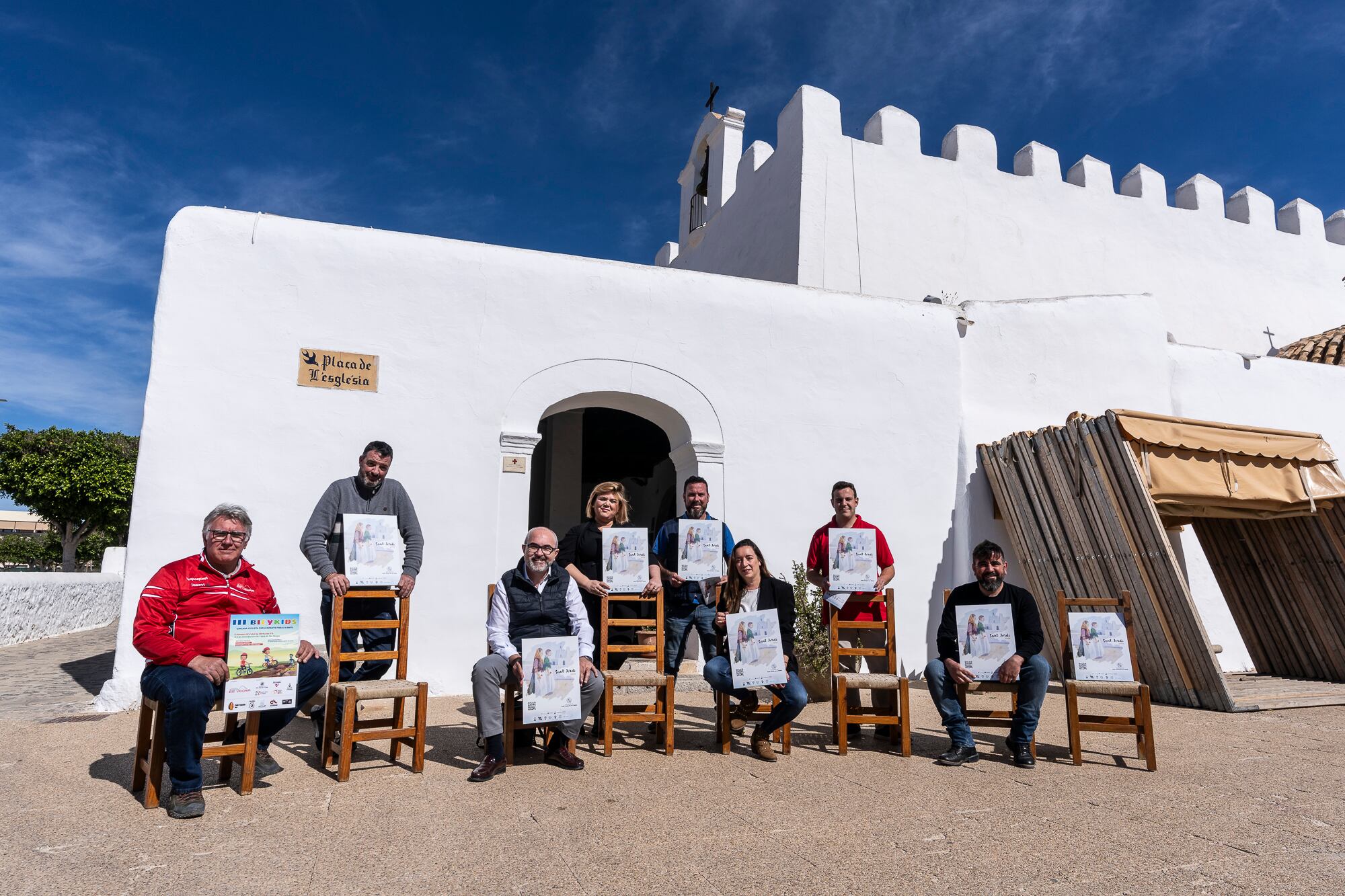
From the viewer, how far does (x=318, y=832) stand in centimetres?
311

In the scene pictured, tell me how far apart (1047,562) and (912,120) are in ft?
21.7

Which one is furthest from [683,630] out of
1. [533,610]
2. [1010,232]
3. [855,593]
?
[1010,232]

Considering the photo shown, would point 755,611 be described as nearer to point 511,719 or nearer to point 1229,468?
point 511,719

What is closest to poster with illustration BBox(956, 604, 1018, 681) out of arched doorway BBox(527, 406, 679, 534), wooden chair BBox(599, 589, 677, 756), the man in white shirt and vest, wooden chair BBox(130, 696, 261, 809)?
wooden chair BBox(599, 589, 677, 756)

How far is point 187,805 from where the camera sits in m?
3.27

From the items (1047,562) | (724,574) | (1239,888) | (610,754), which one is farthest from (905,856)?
(1047,562)

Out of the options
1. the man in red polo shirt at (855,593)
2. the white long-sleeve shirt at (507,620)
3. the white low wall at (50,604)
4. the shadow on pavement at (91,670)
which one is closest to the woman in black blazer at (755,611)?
the man in red polo shirt at (855,593)

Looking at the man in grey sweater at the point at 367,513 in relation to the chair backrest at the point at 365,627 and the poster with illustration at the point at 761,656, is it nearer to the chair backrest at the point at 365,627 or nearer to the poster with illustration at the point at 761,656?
the chair backrest at the point at 365,627

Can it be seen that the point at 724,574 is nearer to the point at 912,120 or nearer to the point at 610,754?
the point at 610,754

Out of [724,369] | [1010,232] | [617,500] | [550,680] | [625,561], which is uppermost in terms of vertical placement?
[1010,232]

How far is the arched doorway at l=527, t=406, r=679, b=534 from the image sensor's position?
11.5 metres

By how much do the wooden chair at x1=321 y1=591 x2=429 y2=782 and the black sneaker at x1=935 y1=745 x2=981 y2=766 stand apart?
105 inches

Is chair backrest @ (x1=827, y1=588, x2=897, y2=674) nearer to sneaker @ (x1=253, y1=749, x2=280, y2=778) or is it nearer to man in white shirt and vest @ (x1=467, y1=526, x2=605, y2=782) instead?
man in white shirt and vest @ (x1=467, y1=526, x2=605, y2=782)

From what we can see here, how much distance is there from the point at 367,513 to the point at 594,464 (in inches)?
366
